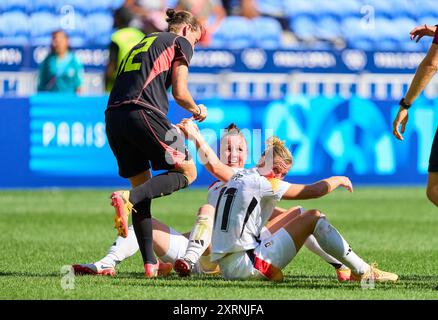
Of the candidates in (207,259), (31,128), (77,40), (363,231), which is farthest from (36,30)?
(207,259)

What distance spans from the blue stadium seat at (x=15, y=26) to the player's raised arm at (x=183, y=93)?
1611cm

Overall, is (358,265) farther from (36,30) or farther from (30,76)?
(36,30)

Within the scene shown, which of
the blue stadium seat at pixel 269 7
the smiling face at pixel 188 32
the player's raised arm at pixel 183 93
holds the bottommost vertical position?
the player's raised arm at pixel 183 93

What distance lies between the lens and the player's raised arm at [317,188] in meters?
7.15

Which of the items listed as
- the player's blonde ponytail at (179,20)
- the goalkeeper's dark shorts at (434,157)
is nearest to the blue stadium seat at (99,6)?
the player's blonde ponytail at (179,20)

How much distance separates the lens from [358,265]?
7.32 meters

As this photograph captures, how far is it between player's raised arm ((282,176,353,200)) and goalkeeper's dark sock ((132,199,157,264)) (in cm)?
109

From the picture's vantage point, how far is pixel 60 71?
703 inches

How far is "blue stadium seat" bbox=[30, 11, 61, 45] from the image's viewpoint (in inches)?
916

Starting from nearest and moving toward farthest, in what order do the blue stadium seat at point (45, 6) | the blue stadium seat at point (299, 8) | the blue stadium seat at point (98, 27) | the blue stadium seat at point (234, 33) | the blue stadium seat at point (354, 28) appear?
the blue stadium seat at point (45, 6) → the blue stadium seat at point (98, 27) → the blue stadium seat at point (234, 33) → the blue stadium seat at point (299, 8) → the blue stadium seat at point (354, 28)

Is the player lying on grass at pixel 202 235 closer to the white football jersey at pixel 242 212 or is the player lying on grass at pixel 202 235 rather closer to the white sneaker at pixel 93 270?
the white sneaker at pixel 93 270

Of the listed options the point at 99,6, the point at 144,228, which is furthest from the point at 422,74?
the point at 99,6

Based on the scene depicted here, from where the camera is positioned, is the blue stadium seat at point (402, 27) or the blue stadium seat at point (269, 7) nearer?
the blue stadium seat at point (269, 7)

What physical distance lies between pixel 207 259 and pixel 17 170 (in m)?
9.03
